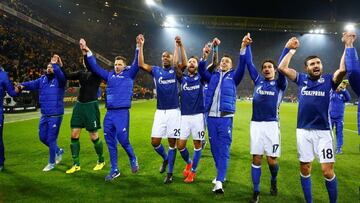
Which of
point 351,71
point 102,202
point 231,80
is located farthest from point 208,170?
point 351,71

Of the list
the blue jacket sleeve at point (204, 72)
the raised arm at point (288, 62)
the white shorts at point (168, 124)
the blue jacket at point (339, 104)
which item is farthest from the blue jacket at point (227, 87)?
the blue jacket at point (339, 104)

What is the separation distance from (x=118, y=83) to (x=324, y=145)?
411 centimetres

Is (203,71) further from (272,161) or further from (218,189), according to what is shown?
(218,189)

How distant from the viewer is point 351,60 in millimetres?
4023

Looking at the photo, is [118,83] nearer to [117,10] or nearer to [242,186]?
[242,186]

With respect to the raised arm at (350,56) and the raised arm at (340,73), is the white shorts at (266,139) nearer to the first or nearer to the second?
the raised arm at (340,73)

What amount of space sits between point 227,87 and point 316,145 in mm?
1887

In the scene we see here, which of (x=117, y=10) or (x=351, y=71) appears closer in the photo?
(x=351, y=71)

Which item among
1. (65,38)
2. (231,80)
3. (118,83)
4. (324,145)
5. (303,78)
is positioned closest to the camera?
(324,145)

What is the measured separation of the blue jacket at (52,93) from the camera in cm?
712

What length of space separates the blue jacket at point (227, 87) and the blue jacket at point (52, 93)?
3465 millimetres

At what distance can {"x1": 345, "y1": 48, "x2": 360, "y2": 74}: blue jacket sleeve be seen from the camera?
401 centimetres

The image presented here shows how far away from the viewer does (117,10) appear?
46.4 metres

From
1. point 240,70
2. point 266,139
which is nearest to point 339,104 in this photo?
point 240,70
